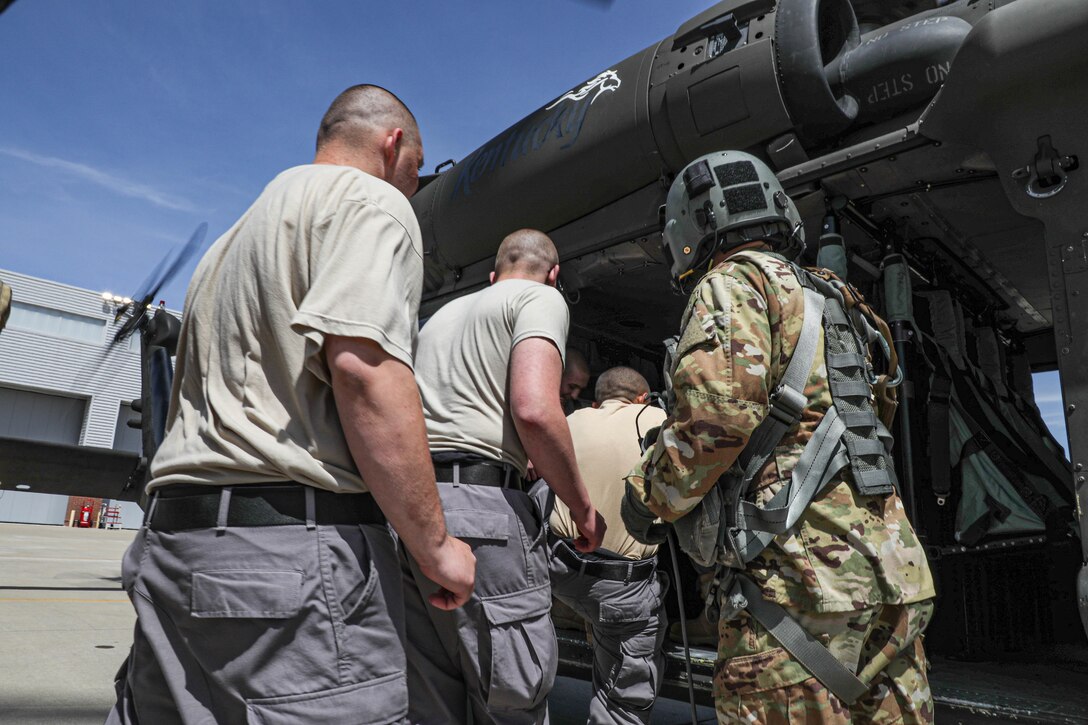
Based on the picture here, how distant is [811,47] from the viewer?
3305 millimetres

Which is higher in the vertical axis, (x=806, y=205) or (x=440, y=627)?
(x=806, y=205)

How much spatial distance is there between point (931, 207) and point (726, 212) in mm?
1844

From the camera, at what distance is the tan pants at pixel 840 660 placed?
162 centimetres

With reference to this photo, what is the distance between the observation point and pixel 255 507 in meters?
1.32

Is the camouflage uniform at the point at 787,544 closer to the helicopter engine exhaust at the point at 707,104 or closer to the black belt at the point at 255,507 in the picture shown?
the black belt at the point at 255,507

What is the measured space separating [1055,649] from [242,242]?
4.21 metres

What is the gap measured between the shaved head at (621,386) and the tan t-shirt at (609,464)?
4.3 inches

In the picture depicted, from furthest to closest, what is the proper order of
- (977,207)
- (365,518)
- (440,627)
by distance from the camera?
(977,207), (440,627), (365,518)

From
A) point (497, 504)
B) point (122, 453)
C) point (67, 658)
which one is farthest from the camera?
point (122, 453)

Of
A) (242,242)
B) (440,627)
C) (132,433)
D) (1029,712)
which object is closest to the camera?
(242,242)

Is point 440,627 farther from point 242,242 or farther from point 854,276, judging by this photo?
point 854,276

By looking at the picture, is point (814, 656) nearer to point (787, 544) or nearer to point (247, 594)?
point (787, 544)

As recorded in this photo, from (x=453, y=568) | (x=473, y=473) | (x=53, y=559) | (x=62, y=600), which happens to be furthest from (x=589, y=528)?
(x=53, y=559)

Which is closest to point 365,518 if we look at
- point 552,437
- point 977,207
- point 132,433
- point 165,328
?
point 552,437
